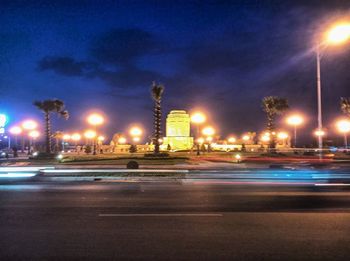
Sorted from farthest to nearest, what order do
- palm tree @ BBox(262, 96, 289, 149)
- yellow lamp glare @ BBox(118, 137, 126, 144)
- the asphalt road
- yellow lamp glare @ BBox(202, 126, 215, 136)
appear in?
1. yellow lamp glare @ BBox(118, 137, 126, 144)
2. yellow lamp glare @ BBox(202, 126, 215, 136)
3. palm tree @ BBox(262, 96, 289, 149)
4. the asphalt road

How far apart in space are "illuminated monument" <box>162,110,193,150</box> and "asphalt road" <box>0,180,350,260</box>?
67.7m

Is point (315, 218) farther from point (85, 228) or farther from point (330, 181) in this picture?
point (330, 181)

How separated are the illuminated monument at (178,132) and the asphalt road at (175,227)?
67684 millimetres

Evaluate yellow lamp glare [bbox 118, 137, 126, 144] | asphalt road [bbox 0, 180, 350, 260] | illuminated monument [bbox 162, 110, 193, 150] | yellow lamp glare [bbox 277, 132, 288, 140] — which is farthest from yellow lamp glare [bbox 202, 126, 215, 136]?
asphalt road [bbox 0, 180, 350, 260]

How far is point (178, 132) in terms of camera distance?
84.1m

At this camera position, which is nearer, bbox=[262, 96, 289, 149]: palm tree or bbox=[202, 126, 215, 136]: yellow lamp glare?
bbox=[262, 96, 289, 149]: palm tree

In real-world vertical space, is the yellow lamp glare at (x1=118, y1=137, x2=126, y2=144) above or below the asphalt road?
above

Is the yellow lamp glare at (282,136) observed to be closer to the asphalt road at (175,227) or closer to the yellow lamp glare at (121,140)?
the yellow lamp glare at (121,140)

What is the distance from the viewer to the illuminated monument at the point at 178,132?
8381 cm

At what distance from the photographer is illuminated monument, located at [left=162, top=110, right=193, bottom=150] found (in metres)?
83.8

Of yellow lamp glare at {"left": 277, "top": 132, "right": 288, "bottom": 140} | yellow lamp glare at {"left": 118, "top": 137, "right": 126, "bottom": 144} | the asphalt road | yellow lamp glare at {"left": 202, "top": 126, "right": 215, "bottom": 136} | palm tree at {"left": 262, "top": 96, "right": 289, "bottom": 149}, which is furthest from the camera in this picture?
yellow lamp glare at {"left": 118, "top": 137, "right": 126, "bottom": 144}

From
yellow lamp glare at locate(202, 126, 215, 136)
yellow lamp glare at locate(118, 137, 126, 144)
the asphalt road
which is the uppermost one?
yellow lamp glare at locate(202, 126, 215, 136)

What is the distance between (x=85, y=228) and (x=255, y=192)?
9.43 metres

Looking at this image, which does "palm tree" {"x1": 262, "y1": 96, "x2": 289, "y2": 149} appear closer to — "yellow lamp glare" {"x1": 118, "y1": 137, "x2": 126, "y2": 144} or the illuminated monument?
the illuminated monument
